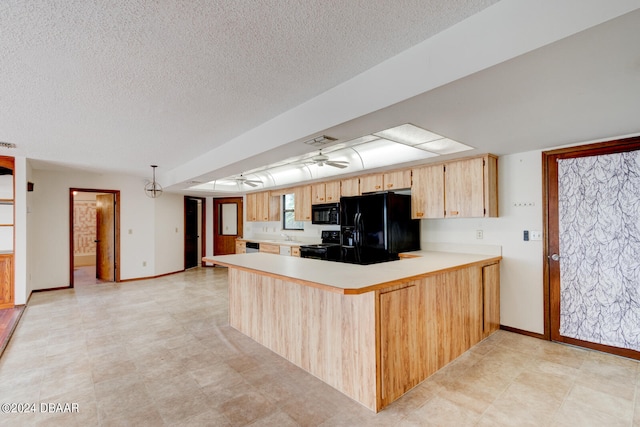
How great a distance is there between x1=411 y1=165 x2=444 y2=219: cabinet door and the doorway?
617cm

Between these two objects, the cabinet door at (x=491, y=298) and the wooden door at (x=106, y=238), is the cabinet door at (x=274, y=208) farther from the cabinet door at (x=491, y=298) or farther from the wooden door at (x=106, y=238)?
the cabinet door at (x=491, y=298)

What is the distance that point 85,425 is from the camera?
1.92 meters

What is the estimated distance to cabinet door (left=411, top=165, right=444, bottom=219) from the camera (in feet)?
12.5

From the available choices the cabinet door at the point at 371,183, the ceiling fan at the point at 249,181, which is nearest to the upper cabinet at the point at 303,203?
the ceiling fan at the point at 249,181

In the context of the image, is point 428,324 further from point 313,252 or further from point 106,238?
point 106,238

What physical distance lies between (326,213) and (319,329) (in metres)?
3.11

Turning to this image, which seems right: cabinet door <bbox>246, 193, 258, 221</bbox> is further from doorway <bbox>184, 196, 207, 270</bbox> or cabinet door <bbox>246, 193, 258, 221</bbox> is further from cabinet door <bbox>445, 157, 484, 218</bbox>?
cabinet door <bbox>445, 157, 484, 218</bbox>

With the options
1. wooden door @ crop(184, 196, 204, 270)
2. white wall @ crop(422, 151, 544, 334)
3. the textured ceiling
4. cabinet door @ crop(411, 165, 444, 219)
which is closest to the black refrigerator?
cabinet door @ crop(411, 165, 444, 219)

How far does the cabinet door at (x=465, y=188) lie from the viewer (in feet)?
11.5

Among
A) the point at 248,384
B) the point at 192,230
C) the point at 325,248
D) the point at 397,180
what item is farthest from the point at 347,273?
the point at 192,230

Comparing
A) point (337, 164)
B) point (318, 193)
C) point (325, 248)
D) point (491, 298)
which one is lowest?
point (491, 298)

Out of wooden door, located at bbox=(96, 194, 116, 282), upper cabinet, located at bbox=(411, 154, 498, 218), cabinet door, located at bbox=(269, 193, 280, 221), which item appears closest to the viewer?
upper cabinet, located at bbox=(411, 154, 498, 218)

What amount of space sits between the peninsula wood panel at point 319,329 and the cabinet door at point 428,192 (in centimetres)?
212

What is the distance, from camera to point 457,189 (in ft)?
12.0
